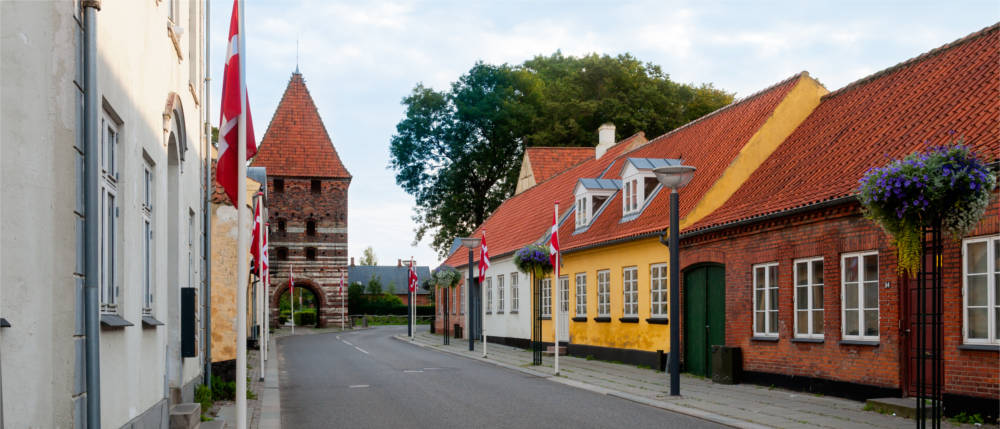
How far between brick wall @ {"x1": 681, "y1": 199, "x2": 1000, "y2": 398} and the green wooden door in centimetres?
Result: 47

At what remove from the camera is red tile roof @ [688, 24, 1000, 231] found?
1421 cm

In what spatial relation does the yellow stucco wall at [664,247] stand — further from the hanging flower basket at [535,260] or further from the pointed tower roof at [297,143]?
the pointed tower roof at [297,143]

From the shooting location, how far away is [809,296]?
1602 centimetres

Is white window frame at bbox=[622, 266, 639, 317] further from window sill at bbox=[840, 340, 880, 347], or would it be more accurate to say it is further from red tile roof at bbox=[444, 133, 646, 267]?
A: window sill at bbox=[840, 340, 880, 347]

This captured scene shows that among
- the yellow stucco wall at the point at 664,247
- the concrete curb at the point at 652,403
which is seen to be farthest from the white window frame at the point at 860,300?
the yellow stucco wall at the point at 664,247

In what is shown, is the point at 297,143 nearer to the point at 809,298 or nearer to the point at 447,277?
the point at 447,277

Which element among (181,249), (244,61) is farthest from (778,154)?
(244,61)

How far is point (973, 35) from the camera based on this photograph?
16.1 metres

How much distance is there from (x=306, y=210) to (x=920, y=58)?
47636 millimetres

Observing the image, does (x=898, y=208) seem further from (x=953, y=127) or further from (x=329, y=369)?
(x=329, y=369)

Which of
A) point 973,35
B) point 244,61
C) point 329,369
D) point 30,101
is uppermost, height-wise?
point 973,35

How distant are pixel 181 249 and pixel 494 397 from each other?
5.88 m

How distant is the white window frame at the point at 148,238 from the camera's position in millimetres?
9367

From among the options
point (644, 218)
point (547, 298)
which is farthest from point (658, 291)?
point (547, 298)
